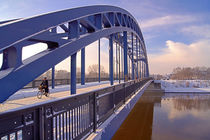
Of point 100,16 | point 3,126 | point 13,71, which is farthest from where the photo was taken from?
point 100,16

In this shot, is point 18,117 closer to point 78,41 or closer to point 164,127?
point 78,41

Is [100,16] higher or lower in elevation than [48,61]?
higher

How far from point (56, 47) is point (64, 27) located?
10012mm

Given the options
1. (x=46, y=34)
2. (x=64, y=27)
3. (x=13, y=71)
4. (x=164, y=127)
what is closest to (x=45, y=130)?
(x=13, y=71)

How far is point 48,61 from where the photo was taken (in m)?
4.17

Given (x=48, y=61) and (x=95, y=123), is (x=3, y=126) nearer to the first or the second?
(x=95, y=123)

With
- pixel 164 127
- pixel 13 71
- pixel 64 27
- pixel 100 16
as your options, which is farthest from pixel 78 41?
pixel 164 127

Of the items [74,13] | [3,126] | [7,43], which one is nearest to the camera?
[3,126]

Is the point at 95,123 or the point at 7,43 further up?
the point at 7,43

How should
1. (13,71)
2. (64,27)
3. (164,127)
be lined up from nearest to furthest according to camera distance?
1. (13,71)
2. (64,27)
3. (164,127)

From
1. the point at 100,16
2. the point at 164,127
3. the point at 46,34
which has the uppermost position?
the point at 100,16

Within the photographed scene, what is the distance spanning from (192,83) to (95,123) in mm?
79478

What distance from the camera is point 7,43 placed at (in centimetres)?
285

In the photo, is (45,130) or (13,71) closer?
(45,130)
